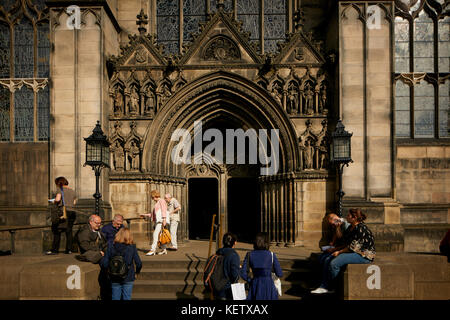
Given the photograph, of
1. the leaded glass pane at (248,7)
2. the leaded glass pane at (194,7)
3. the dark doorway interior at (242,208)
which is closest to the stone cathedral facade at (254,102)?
the leaded glass pane at (248,7)

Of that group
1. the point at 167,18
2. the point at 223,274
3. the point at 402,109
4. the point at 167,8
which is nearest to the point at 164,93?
the point at 167,18

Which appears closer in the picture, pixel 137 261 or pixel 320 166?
pixel 137 261

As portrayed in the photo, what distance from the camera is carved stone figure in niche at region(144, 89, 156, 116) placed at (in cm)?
1320

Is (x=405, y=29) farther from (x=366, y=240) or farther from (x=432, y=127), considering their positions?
(x=366, y=240)

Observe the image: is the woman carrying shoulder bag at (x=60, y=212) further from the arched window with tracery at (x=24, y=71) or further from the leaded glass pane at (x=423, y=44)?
the leaded glass pane at (x=423, y=44)

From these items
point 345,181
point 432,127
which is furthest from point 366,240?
point 432,127

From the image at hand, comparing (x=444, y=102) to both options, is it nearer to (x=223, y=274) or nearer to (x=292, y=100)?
(x=292, y=100)

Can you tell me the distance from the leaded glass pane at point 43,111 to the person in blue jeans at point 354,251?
9.42 meters

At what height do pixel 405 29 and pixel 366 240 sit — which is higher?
pixel 405 29

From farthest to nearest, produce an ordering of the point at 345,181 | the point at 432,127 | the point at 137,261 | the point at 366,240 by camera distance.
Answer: the point at 432,127, the point at 345,181, the point at 366,240, the point at 137,261

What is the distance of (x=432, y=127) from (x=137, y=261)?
32.4 feet

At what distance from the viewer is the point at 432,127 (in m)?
13.2

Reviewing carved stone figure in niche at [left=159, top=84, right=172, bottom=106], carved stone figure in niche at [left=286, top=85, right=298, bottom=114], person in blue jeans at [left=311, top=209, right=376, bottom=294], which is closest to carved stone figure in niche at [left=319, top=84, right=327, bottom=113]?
carved stone figure in niche at [left=286, top=85, right=298, bottom=114]

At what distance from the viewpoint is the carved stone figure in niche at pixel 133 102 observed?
43.1 feet
